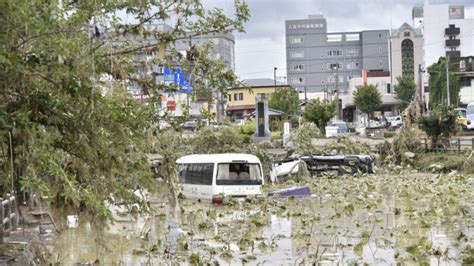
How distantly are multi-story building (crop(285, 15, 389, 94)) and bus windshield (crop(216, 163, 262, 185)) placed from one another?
111357 mm

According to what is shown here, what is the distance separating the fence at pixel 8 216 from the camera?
13821 mm

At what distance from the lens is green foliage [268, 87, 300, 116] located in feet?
277

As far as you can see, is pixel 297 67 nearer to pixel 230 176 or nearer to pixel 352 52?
pixel 352 52

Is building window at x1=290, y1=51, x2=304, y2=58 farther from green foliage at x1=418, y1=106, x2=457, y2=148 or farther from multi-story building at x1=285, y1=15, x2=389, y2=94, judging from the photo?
green foliage at x1=418, y1=106, x2=457, y2=148

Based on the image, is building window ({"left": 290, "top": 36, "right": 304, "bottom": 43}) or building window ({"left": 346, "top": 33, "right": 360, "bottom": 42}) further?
building window ({"left": 346, "top": 33, "right": 360, "bottom": 42})

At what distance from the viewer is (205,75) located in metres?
11.1

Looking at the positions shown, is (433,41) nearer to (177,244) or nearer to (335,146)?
(335,146)

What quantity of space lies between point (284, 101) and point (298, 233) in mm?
66669

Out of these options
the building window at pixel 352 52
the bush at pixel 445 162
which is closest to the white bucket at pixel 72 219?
the bush at pixel 445 162

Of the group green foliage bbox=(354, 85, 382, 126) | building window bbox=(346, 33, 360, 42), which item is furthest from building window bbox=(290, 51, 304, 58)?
green foliage bbox=(354, 85, 382, 126)

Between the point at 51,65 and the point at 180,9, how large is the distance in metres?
2.65

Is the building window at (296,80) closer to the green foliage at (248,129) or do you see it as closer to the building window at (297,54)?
the building window at (297,54)

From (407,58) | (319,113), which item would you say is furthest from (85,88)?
(407,58)

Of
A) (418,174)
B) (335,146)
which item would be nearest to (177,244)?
(418,174)
